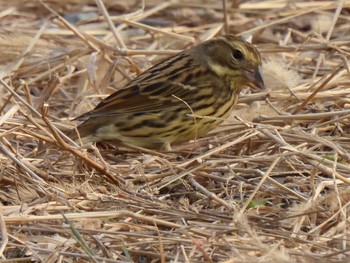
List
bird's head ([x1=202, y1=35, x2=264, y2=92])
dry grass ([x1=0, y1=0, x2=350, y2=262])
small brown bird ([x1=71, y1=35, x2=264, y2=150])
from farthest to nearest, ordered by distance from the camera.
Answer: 1. bird's head ([x1=202, y1=35, x2=264, y2=92])
2. small brown bird ([x1=71, y1=35, x2=264, y2=150])
3. dry grass ([x1=0, y1=0, x2=350, y2=262])

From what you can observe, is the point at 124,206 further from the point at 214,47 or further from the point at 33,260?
the point at 214,47

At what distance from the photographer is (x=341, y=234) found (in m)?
3.94

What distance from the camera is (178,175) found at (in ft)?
14.9

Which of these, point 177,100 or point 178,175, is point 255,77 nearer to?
point 177,100

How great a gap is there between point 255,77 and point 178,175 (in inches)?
40.3

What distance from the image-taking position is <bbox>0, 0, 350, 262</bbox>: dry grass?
392 cm

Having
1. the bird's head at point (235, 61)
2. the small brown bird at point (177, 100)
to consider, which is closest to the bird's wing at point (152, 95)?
the small brown bird at point (177, 100)

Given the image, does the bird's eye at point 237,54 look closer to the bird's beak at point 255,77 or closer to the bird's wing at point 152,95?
the bird's beak at point 255,77

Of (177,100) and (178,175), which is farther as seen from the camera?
(177,100)

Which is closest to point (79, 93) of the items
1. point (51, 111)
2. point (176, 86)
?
point (51, 111)

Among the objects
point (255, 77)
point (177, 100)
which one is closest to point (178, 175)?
point (177, 100)

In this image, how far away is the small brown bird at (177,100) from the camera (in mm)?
5316

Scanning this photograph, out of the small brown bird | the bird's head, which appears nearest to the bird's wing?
the small brown bird

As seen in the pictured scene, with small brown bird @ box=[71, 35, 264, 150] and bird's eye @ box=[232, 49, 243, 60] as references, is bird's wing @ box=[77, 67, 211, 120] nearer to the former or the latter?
small brown bird @ box=[71, 35, 264, 150]
